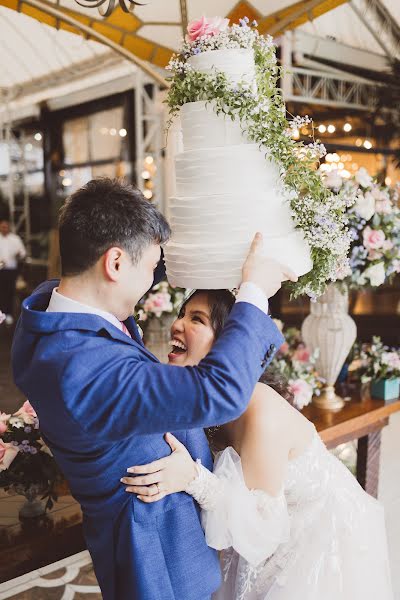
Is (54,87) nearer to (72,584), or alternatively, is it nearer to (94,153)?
(94,153)

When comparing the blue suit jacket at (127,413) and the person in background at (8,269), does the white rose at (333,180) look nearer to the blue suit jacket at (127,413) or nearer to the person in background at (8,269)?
the blue suit jacket at (127,413)

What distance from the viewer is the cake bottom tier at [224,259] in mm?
1671

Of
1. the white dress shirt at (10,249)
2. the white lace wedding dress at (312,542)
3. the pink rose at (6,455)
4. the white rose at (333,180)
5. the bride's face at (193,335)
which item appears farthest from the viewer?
the white dress shirt at (10,249)

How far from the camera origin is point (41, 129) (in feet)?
40.3

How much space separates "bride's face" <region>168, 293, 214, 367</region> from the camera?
2012 millimetres

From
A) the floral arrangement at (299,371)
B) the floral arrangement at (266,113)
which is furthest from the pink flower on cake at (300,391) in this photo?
the floral arrangement at (266,113)

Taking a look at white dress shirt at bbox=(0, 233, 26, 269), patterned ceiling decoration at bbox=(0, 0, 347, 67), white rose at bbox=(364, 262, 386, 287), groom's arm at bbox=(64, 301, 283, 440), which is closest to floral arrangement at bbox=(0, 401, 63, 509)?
groom's arm at bbox=(64, 301, 283, 440)

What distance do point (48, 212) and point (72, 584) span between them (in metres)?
9.71

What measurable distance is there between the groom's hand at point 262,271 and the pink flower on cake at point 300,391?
157 centimetres

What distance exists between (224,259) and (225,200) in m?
0.17

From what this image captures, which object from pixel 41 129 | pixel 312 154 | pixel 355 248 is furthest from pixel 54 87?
pixel 312 154

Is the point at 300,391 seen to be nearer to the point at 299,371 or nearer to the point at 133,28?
the point at 299,371

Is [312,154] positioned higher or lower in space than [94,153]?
lower

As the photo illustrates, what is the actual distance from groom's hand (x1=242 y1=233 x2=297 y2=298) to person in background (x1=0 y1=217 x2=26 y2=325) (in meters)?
8.40
